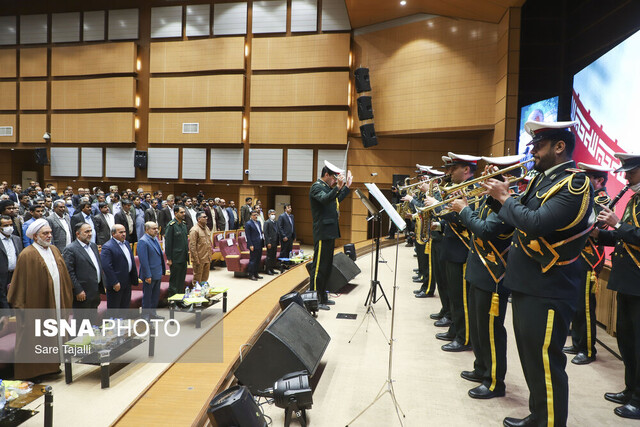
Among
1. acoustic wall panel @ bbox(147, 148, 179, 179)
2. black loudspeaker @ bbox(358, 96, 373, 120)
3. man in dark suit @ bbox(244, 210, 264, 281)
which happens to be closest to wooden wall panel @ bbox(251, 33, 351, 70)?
black loudspeaker @ bbox(358, 96, 373, 120)

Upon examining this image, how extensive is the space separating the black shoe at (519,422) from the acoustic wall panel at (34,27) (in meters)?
19.5

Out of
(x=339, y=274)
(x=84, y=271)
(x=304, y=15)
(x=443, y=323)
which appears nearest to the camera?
(x=443, y=323)

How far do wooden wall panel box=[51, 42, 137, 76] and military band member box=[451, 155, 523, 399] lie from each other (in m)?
15.6

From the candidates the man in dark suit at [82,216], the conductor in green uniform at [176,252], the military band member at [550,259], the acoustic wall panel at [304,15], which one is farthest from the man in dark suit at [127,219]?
the military band member at [550,259]

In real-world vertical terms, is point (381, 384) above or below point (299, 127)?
below

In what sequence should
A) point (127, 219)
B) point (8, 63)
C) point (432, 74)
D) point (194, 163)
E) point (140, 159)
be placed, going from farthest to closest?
point (8, 63) → point (140, 159) → point (194, 163) → point (432, 74) → point (127, 219)

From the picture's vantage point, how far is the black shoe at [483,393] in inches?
108

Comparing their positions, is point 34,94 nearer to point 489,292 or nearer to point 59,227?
point 59,227

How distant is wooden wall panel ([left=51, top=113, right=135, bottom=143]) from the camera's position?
49.5 ft

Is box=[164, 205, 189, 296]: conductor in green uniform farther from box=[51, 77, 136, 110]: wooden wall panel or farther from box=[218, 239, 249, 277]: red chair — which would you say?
box=[51, 77, 136, 110]: wooden wall panel

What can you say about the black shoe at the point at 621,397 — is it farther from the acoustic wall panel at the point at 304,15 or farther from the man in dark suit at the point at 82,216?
the acoustic wall panel at the point at 304,15

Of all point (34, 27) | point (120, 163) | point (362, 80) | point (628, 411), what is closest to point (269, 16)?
point (362, 80)

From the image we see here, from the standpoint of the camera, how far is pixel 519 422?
91.7 inches

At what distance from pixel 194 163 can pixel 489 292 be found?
13671mm
